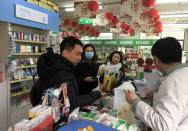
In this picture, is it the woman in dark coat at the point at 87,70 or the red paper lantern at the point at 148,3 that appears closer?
the woman in dark coat at the point at 87,70

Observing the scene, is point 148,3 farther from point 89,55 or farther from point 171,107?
point 171,107

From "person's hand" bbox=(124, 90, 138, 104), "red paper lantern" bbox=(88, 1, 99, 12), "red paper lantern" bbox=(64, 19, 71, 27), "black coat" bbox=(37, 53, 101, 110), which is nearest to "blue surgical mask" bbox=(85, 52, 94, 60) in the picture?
"black coat" bbox=(37, 53, 101, 110)

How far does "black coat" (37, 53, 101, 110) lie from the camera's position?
185 centimetres

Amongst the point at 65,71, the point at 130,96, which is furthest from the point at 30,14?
the point at 130,96

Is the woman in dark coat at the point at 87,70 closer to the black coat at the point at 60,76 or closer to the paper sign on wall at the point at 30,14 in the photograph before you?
the black coat at the point at 60,76

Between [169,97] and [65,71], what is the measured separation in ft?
2.94

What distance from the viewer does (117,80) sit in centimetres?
281

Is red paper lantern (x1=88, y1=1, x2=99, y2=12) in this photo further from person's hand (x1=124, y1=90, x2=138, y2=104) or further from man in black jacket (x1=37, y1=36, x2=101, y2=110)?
person's hand (x1=124, y1=90, x2=138, y2=104)

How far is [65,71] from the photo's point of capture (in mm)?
1907

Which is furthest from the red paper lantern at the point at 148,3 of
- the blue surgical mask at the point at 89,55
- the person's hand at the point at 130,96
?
the person's hand at the point at 130,96

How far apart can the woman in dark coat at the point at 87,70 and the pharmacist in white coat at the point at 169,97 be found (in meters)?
1.63

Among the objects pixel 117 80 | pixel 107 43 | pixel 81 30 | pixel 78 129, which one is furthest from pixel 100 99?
pixel 107 43

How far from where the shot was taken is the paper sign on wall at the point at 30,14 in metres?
4.67

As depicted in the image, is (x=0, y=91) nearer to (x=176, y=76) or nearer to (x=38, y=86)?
(x=38, y=86)
